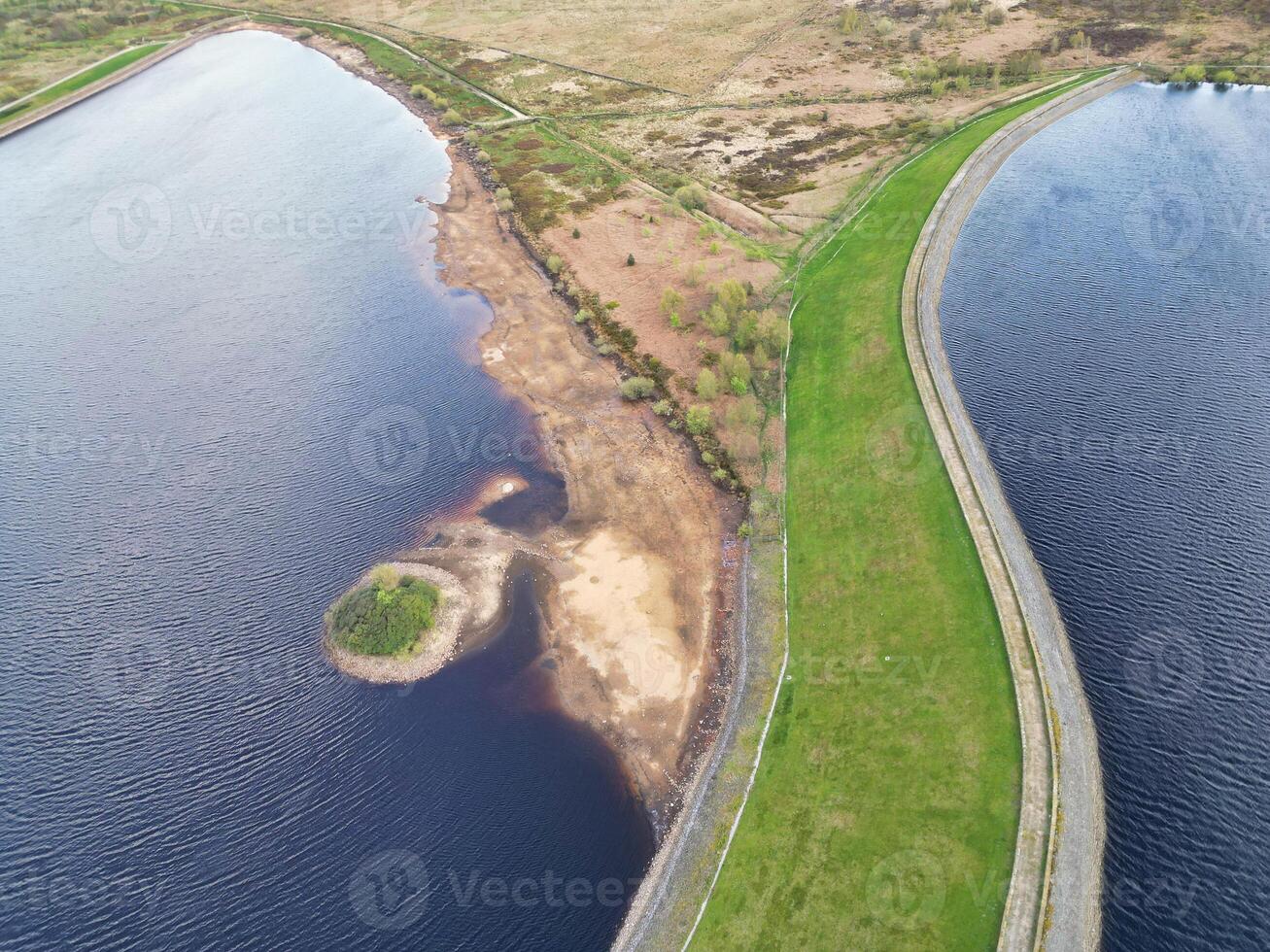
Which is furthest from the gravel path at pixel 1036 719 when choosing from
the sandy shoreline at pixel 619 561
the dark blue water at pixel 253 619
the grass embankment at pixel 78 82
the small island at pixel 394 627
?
the grass embankment at pixel 78 82

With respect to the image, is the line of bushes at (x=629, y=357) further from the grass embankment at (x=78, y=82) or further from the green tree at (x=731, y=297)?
the grass embankment at (x=78, y=82)

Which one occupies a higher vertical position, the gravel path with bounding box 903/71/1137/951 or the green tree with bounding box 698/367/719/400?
the green tree with bounding box 698/367/719/400

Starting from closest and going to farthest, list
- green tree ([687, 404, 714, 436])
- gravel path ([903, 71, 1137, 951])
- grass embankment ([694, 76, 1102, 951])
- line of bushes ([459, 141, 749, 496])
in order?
gravel path ([903, 71, 1137, 951]), grass embankment ([694, 76, 1102, 951]), line of bushes ([459, 141, 749, 496]), green tree ([687, 404, 714, 436])

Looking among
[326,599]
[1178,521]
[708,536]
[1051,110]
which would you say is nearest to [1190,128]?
[1051,110]

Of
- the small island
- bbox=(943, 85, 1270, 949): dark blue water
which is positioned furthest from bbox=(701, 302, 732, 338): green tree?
the small island

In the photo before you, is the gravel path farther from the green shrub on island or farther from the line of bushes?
the green shrub on island

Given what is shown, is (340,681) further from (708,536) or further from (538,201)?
(538,201)
